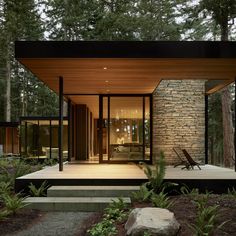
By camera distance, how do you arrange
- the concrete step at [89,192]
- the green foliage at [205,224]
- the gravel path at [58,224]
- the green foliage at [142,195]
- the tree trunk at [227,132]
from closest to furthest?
the green foliage at [205,224] < the gravel path at [58,224] < the green foliage at [142,195] < the concrete step at [89,192] < the tree trunk at [227,132]

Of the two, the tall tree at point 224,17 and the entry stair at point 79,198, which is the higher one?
the tall tree at point 224,17

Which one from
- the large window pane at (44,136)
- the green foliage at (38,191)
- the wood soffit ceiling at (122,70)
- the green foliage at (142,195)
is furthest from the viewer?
the large window pane at (44,136)

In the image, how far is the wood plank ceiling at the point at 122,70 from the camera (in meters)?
8.97

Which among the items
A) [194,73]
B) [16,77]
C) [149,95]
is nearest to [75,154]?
[149,95]

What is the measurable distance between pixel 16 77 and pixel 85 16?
15304mm

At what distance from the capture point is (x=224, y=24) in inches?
720

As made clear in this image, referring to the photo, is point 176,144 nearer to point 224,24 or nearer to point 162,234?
point 224,24

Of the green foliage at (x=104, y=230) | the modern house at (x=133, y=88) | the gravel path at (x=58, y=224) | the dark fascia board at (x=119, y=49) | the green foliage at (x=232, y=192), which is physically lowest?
the gravel path at (x=58, y=224)

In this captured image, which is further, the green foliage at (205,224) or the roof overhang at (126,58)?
the roof overhang at (126,58)

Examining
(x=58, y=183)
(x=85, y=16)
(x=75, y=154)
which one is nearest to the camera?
(x=58, y=183)

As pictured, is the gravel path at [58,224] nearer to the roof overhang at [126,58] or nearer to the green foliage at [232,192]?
the green foliage at [232,192]

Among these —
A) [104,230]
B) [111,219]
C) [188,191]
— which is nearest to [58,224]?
[111,219]

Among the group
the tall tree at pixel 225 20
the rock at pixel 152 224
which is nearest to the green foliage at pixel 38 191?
the rock at pixel 152 224

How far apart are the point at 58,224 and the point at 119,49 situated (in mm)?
4078
